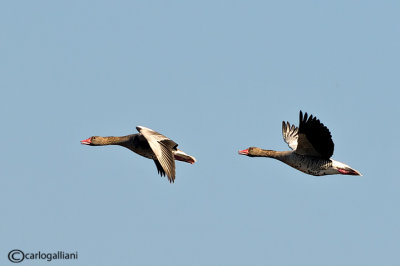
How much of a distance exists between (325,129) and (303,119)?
73 cm

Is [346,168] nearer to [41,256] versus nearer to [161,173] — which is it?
[161,173]

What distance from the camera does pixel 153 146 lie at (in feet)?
92.9

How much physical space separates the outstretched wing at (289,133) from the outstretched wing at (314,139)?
12.2ft

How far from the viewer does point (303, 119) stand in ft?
92.5

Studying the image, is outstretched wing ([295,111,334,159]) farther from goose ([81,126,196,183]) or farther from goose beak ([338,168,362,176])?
goose ([81,126,196,183])

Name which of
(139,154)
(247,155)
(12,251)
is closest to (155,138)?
(139,154)

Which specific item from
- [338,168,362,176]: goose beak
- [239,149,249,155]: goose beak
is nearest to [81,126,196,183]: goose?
[239,149,249,155]: goose beak

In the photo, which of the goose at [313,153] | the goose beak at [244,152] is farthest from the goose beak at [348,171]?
the goose beak at [244,152]

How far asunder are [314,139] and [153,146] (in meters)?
4.97

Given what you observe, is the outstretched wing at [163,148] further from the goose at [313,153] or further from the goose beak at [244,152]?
the goose at [313,153]

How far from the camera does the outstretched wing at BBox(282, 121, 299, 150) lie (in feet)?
109

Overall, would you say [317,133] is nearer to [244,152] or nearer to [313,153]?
[313,153]

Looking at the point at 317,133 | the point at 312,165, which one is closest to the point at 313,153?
the point at 312,165

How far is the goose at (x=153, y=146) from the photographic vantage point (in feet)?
91.9
